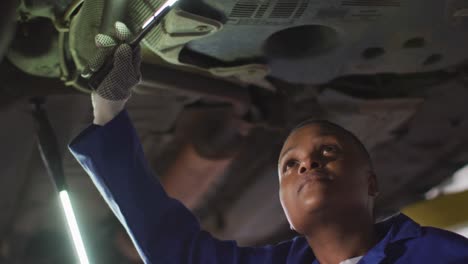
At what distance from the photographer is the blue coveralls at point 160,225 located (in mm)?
1258

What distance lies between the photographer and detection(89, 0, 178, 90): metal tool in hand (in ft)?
3.94

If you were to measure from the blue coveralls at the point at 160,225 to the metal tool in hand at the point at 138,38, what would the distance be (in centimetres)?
10

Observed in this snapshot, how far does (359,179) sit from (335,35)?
1.08 ft

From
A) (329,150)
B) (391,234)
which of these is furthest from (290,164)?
(391,234)

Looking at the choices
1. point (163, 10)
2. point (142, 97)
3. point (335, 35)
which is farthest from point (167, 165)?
point (163, 10)

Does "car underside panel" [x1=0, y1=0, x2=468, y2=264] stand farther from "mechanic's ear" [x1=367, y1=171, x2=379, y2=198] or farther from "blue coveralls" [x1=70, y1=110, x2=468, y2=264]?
"mechanic's ear" [x1=367, y1=171, x2=379, y2=198]

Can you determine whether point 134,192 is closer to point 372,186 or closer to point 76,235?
point 76,235

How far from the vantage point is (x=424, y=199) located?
2.41m

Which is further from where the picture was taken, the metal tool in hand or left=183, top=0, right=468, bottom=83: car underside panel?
left=183, top=0, right=468, bottom=83: car underside panel

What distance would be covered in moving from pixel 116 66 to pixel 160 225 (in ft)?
1.03

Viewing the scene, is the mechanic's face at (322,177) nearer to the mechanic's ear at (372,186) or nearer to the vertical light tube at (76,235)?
the mechanic's ear at (372,186)

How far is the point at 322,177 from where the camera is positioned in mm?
1282

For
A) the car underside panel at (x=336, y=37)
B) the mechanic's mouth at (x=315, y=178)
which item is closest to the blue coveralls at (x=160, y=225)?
the mechanic's mouth at (x=315, y=178)

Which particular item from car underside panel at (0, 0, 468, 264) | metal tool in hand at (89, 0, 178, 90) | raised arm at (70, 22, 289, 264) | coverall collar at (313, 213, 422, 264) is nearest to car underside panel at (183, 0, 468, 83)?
car underside panel at (0, 0, 468, 264)
